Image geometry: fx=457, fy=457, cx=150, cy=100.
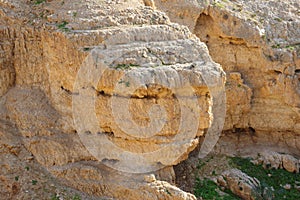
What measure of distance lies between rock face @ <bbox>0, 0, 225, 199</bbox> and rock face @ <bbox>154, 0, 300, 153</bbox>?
207 inches

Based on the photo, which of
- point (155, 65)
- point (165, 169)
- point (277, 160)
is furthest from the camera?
point (277, 160)

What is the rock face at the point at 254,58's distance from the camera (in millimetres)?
20781

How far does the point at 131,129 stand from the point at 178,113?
5.41 feet

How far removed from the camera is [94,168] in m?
15.3

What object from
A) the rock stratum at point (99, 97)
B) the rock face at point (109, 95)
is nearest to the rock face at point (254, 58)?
the rock stratum at point (99, 97)

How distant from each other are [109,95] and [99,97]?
0.40 metres

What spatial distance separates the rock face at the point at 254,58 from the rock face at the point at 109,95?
525 cm

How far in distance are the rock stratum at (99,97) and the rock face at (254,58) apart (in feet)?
15.4

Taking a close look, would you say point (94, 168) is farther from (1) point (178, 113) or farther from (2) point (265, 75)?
(2) point (265, 75)

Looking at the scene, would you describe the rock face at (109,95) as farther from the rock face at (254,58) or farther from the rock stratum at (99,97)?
the rock face at (254,58)

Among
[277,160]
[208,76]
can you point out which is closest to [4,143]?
[208,76]

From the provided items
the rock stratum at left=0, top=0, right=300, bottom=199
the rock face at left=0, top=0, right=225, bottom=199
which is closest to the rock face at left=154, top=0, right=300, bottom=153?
the rock stratum at left=0, top=0, right=300, bottom=199

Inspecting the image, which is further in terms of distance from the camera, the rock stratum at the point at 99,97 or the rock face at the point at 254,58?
the rock face at the point at 254,58

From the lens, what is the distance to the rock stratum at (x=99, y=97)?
14.8 metres
